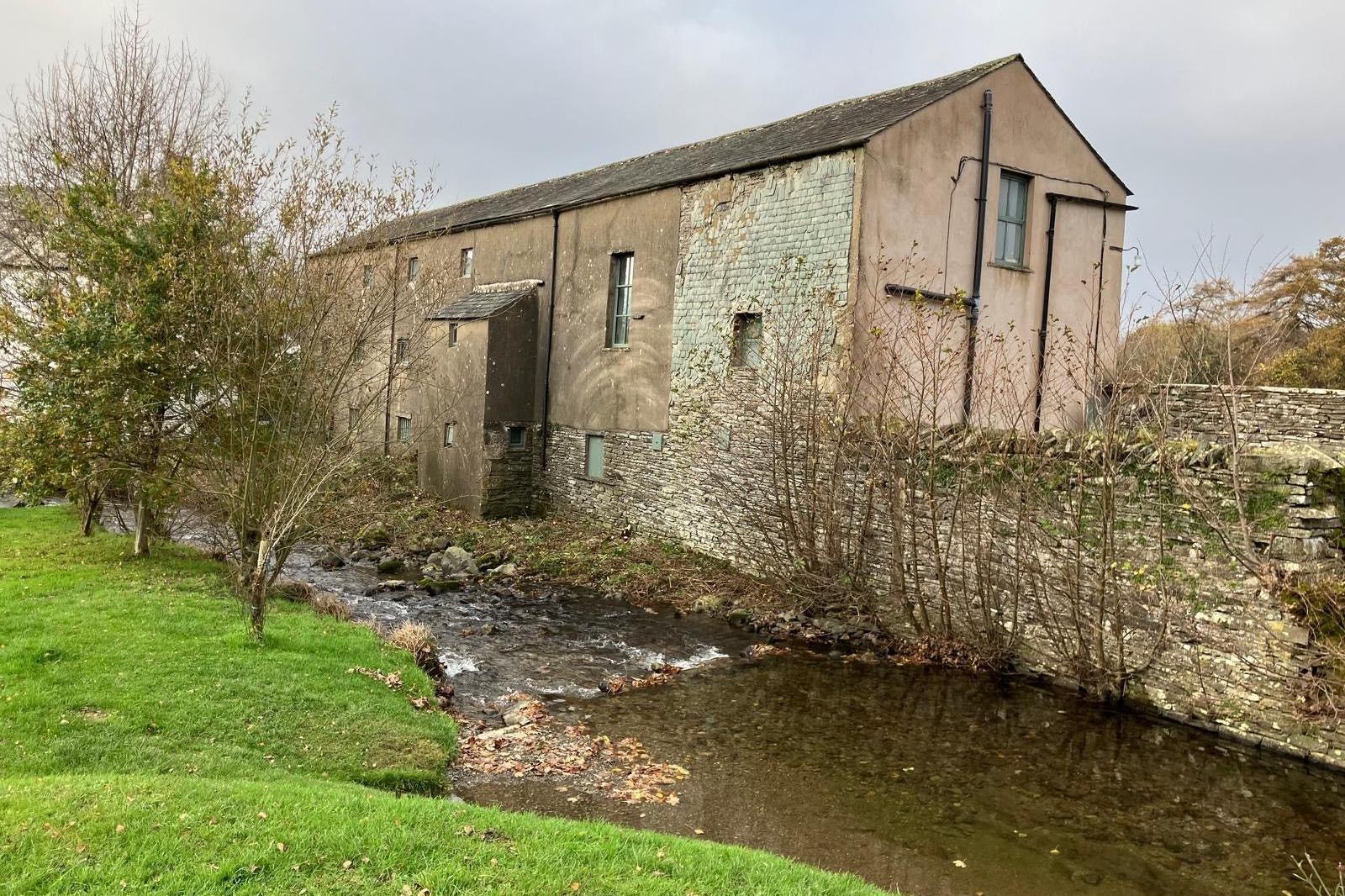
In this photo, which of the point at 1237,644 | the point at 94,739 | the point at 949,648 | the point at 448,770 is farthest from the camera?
the point at 949,648

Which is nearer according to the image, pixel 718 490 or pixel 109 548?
pixel 109 548

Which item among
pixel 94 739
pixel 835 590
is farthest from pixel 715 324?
pixel 94 739

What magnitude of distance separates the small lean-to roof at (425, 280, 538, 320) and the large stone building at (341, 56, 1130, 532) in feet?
0.34

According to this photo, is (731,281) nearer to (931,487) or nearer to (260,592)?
(931,487)

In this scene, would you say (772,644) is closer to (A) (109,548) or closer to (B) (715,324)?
(B) (715,324)

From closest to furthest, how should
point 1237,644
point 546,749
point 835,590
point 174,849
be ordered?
point 174,849, point 546,749, point 1237,644, point 835,590

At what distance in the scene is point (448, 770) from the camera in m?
7.56

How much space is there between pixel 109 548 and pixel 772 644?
35.5 feet

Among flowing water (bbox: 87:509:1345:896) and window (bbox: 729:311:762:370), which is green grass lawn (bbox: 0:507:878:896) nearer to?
flowing water (bbox: 87:509:1345:896)

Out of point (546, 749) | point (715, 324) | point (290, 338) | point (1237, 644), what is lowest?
point (546, 749)

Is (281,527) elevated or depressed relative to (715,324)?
depressed

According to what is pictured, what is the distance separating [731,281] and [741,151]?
3.25 meters

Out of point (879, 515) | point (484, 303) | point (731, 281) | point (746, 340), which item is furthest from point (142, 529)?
point (879, 515)

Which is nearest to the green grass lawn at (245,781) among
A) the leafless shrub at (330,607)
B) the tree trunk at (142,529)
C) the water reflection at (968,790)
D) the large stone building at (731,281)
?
the leafless shrub at (330,607)
